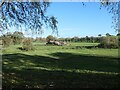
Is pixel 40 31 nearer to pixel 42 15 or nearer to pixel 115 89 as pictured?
pixel 42 15

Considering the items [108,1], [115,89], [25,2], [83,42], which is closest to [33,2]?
[25,2]

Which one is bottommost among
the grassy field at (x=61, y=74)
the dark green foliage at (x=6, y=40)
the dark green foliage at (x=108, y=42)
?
the grassy field at (x=61, y=74)

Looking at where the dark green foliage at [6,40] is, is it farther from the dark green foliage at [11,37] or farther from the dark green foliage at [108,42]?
the dark green foliage at [108,42]

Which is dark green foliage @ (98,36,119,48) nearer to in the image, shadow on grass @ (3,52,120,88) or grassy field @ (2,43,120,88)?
grassy field @ (2,43,120,88)

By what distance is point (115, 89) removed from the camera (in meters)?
13.1

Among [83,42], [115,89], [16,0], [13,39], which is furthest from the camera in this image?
[83,42]

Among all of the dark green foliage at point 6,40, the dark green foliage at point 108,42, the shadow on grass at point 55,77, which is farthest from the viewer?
the dark green foliage at point 108,42

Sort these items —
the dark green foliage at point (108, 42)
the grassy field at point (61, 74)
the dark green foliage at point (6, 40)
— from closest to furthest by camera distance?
the grassy field at point (61, 74) → the dark green foliage at point (6, 40) → the dark green foliage at point (108, 42)

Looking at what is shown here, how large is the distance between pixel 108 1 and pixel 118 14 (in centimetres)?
84

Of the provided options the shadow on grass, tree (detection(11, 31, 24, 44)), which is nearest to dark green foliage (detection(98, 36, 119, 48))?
the shadow on grass

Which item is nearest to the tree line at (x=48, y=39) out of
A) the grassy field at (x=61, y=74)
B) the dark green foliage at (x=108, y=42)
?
the dark green foliage at (x=108, y=42)

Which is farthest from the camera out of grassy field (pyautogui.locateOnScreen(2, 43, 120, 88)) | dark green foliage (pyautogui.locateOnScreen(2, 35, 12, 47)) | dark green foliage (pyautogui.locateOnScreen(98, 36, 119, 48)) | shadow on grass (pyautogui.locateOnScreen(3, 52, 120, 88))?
dark green foliage (pyautogui.locateOnScreen(98, 36, 119, 48))

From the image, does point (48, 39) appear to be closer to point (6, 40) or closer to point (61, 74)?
point (61, 74)

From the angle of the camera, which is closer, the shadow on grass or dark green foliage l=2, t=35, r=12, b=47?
the shadow on grass
